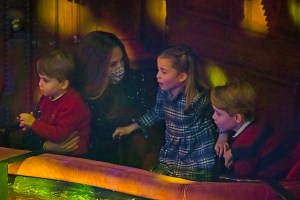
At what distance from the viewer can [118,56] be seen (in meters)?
3.76

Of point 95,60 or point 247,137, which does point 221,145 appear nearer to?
point 247,137

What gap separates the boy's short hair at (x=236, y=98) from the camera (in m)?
3.39

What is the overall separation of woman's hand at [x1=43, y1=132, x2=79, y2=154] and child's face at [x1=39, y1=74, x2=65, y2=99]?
0.89 feet

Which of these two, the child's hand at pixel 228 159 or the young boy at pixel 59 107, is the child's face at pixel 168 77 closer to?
the child's hand at pixel 228 159

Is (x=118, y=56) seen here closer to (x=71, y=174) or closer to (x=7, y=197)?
(x=71, y=174)

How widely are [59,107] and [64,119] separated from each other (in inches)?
3.1

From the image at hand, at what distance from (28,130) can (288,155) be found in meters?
1.64

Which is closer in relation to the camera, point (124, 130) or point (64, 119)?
point (124, 130)

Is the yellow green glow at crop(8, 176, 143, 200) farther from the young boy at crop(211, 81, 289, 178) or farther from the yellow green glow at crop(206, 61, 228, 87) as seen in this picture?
the yellow green glow at crop(206, 61, 228, 87)

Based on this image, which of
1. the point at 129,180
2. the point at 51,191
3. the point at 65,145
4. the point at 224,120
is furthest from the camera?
the point at 65,145

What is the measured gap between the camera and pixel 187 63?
3529 millimetres

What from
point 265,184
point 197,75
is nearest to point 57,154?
point 197,75

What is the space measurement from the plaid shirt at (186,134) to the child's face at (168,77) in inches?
1.6

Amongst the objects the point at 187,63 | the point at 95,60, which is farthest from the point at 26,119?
the point at 187,63
